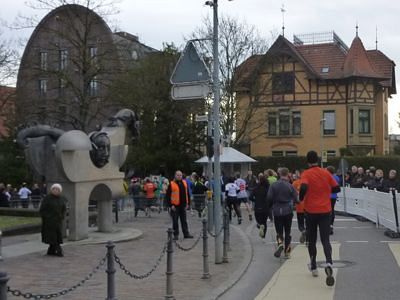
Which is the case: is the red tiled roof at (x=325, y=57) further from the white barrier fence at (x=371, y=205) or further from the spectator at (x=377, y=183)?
the spectator at (x=377, y=183)

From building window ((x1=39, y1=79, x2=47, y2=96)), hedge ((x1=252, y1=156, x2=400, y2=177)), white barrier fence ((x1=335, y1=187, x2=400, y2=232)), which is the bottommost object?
white barrier fence ((x1=335, y1=187, x2=400, y2=232))

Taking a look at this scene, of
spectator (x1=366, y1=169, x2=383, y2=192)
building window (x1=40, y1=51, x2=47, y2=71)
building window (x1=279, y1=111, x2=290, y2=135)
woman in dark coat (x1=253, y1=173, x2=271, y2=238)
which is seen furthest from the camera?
building window (x1=279, y1=111, x2=290, y2=135)

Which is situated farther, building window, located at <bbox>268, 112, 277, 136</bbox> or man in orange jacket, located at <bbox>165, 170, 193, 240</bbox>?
building window, located at <bbox>268, 112, 277, 136</bbox>

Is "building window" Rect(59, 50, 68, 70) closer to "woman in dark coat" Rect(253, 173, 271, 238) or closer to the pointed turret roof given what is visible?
"woman in dark coat" Rect(253, 173, 271, 238)

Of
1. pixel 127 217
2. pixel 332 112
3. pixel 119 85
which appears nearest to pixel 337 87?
pixel 332 112

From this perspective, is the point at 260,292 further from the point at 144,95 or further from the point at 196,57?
the point at 144,95

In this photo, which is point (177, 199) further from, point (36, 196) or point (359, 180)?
point (36, 196)

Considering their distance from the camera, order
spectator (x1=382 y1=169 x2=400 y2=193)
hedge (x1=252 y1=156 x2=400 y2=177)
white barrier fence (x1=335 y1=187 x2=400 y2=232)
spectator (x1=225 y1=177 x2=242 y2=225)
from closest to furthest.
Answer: white barrier fence (x1=335 y1=187 x2=400 y2=232), spectator (x1=382 y1=169 x2=400 y2=193), spectator (x1=225 y1=177 x2=242 y2=225), hedge (x1=252 y1=156 x2=400 y2=177)

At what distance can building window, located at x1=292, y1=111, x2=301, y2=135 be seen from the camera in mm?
52750

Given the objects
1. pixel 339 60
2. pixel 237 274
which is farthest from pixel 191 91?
pixel 339 60

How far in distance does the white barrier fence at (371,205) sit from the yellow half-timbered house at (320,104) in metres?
24.8

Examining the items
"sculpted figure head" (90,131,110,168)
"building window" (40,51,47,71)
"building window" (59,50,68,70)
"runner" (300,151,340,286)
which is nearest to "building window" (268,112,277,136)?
"building window" (59,50,68,70)

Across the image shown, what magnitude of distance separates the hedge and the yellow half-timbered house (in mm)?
2793

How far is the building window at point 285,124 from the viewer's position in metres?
52.8
